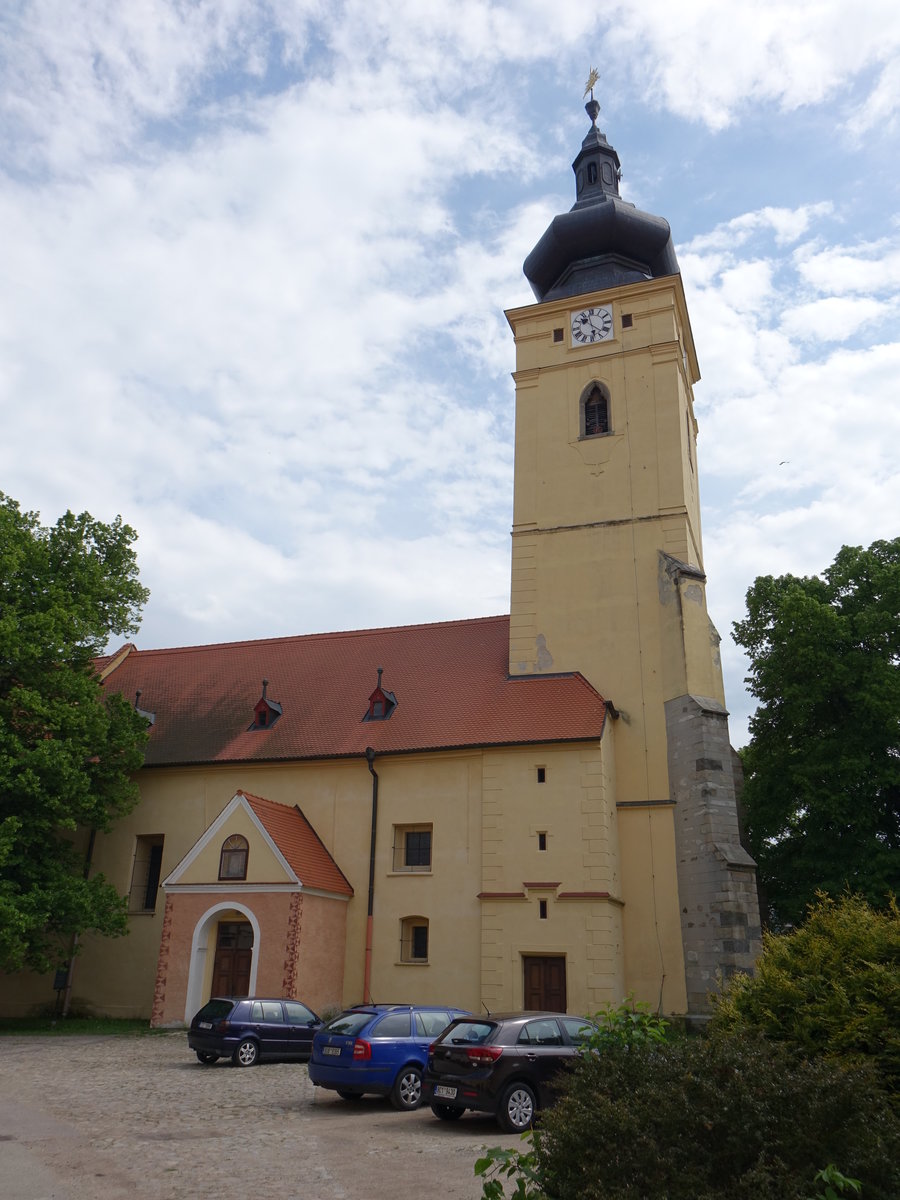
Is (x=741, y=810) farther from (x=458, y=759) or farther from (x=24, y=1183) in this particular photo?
(x=24, y=1183)

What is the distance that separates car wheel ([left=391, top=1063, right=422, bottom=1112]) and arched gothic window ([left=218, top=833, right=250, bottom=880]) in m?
9.45

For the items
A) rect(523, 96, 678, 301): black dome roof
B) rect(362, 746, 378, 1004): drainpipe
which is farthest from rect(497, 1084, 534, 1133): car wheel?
rect(523, 96, 678, 301): black dome roof

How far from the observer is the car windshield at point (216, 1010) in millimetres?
15805

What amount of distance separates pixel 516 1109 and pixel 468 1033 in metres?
1.02

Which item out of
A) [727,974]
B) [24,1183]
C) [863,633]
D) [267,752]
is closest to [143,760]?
[267,752]

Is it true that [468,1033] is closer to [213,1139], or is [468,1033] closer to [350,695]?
[213,1139]

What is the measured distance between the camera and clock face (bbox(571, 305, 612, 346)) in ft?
90.3

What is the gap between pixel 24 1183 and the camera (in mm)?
7941

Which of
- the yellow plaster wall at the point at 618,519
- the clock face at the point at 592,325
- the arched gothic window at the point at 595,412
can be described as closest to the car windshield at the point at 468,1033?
the yellow plaster wall at the point at 618,519

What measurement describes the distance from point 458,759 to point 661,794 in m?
4.82

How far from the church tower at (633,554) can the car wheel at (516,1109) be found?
9863 mm

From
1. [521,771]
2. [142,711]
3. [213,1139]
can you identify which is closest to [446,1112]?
[213,1139]

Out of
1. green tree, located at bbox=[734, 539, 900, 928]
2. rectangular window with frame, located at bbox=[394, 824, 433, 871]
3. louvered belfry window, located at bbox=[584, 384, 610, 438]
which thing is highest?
louvered belfry window, located at bbox=[584, 384, 610, 438]

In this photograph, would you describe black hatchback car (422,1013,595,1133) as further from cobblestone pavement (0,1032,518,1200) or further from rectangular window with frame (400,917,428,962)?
rectangular window with frame (400,917,428,962)
